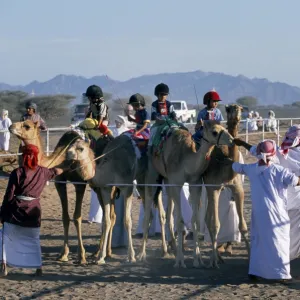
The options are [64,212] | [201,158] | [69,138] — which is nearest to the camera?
[201,158]

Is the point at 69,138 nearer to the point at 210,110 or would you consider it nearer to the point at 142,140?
the point at 142,140

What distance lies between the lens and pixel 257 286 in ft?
31.6

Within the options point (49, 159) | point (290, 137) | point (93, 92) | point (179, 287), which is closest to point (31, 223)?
point (49, 159)

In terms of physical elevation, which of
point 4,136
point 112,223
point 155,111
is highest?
point 155,111

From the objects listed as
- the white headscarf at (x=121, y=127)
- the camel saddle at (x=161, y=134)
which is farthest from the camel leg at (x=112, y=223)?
the white headscarf at (x=121, y=127)

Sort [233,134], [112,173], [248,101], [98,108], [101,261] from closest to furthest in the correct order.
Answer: [233,134]
[101,261]
[112,173]
[98,108]
[248,101]

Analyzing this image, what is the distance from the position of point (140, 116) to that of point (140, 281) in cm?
295

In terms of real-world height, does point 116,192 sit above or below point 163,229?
above

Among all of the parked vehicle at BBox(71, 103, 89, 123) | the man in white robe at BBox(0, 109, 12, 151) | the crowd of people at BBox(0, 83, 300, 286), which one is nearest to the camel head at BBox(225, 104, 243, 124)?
the crowd of people at BBox(0, 83, 300, 286)

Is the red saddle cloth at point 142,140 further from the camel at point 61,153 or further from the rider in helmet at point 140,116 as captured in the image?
the camel at point 61,153

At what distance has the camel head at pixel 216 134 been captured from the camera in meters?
10.5

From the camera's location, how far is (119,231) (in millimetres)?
12836

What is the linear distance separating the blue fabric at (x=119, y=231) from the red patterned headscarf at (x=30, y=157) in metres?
3.17

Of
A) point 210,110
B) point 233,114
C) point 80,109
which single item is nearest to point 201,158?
point 233,114
